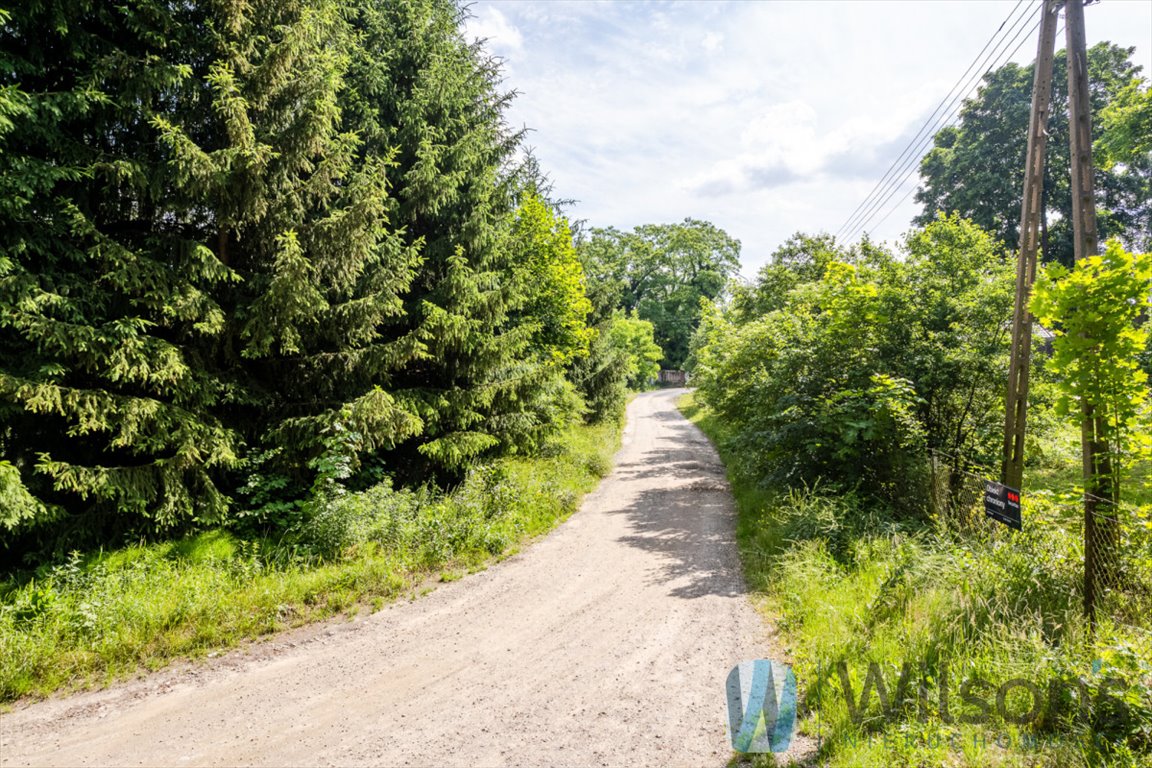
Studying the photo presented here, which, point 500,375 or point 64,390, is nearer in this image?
point 64,390

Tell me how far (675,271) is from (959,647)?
6054 centimetres

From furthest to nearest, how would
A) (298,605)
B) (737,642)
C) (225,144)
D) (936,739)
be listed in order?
(225,144) → (298,605) → (737,642) → (936,739)

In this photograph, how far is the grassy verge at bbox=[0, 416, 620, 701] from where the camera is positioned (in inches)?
207

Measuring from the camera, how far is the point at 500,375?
37.6 feet

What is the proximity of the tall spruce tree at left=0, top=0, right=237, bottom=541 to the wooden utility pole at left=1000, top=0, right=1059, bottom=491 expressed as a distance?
1106 centimetres

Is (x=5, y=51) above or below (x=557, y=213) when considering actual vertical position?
below

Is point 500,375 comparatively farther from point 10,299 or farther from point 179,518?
point 10,299

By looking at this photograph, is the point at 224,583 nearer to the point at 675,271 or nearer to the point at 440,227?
the point at 440,227

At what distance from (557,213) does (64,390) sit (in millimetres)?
13296

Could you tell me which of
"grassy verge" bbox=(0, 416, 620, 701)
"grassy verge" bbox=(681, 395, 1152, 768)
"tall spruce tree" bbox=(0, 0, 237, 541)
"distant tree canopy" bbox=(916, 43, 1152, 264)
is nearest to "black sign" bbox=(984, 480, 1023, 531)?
"grassy verge" bbox=(681, 395, 1152, 768)

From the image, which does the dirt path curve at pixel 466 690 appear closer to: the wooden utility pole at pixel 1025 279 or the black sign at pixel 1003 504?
the black sign at pixel 1003 504

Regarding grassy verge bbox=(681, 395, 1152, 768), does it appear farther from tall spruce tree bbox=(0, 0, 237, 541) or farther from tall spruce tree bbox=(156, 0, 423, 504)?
tall spruce tree bbox=(0, 0, 237, 541)

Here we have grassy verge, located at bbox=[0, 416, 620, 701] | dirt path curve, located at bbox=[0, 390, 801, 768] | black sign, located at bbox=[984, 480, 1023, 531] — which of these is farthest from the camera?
black sign, located at bbox=[984, 480, 1023, 531]

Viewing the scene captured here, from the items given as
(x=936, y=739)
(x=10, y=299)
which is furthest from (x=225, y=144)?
(x=936, y=739)
